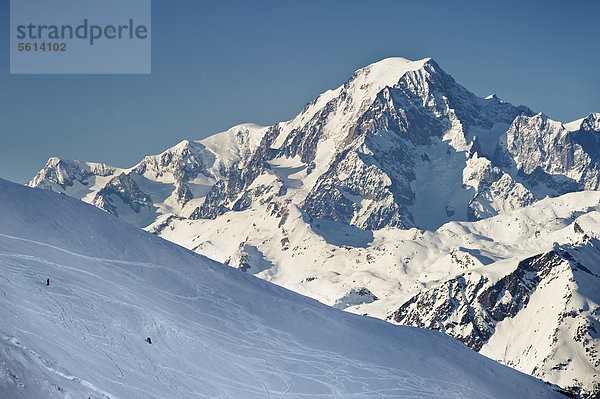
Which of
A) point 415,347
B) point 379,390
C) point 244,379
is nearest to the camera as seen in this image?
point 244,379

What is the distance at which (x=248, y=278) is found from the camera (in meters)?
91.9

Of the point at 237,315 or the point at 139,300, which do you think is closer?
the point at 139,300

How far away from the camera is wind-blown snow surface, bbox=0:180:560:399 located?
179ft

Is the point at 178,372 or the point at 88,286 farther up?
the point at 88,286

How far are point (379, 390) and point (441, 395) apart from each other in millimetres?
7275

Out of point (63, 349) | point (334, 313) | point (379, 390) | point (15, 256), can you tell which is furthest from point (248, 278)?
point (63, 349)

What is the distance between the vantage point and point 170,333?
67625mm

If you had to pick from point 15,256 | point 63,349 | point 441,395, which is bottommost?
point 441,395

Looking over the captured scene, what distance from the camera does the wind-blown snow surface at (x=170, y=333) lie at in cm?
5459

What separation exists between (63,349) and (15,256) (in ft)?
56.2

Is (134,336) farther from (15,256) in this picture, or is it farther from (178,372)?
(15,256)

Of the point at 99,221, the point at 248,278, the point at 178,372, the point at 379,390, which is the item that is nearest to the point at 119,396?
the point at 178,372

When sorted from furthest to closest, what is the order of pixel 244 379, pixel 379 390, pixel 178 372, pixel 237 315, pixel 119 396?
pixel 237 315 < pixel 379 390 < pixel 244 379 < pixel 178 372 < pixel 119 396

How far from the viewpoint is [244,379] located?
221 ft
